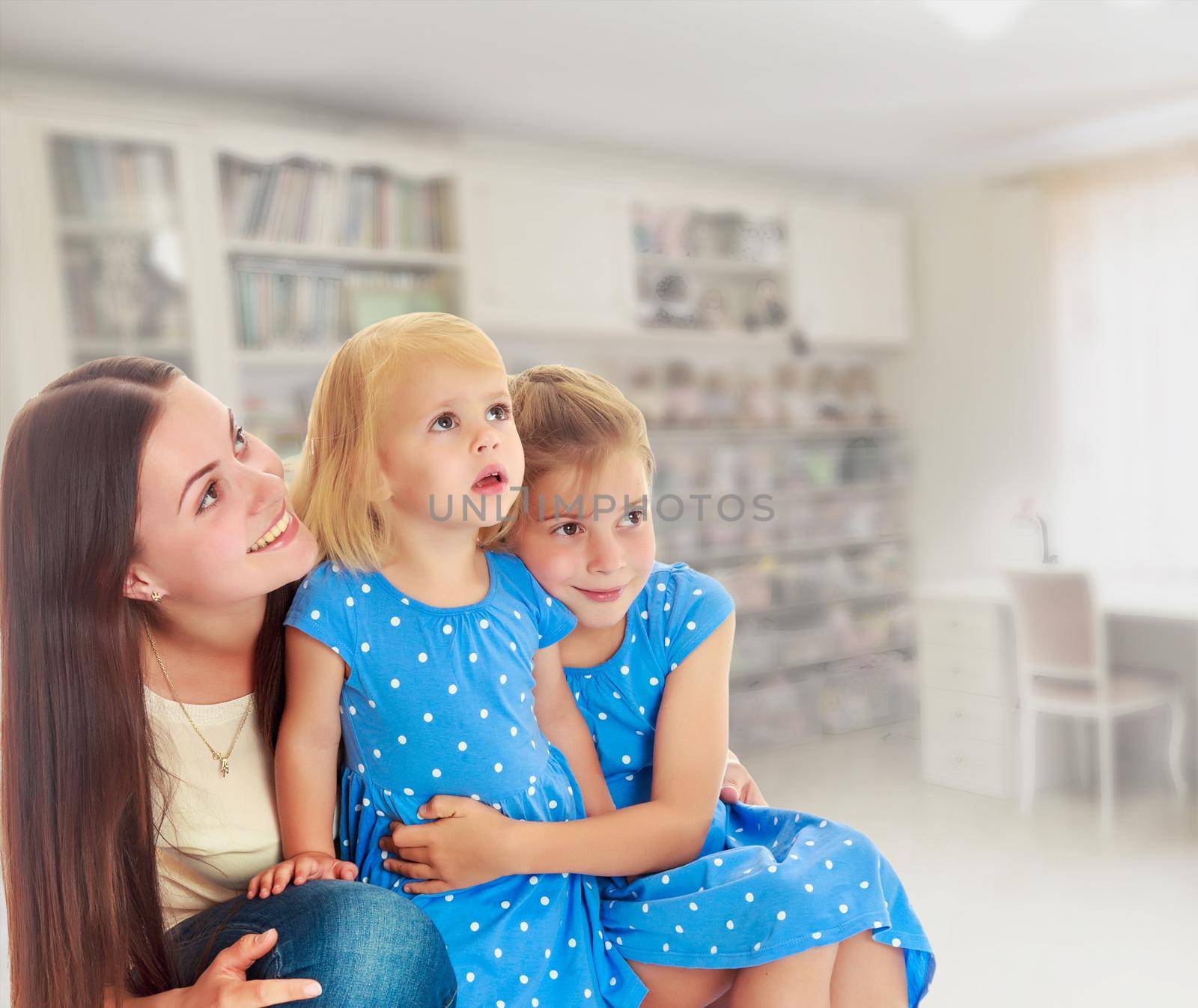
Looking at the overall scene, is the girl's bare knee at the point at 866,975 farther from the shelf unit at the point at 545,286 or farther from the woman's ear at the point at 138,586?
the shelf unit at the point at 545,286

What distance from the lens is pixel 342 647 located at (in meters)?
0.90

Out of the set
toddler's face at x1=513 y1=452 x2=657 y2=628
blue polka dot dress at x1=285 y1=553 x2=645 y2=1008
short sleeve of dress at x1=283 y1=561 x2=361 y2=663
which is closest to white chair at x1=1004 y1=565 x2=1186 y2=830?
toddler's face at x1=513 y1=452 x2=657 y2=628

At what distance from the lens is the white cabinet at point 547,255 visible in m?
3.41

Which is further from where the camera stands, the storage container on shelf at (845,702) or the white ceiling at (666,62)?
the storage container on shelf at (845,702)

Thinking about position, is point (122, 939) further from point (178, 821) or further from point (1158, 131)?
point (1158, 131)

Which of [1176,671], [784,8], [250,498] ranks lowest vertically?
[1176,671]

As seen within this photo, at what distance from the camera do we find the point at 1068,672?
3148mm

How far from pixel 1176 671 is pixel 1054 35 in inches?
89.1

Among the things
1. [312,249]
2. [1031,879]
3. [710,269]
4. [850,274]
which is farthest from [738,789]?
[850,274]

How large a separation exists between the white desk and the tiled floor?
0.35 ft

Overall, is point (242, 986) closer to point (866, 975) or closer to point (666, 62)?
point (866, 975)

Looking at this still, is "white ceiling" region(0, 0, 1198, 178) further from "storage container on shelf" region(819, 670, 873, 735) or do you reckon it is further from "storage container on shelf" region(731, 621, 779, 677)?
"storage container on shelf" region(819, 670, 873, 735)

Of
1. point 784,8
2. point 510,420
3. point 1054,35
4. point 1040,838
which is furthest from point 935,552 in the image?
point 510,420

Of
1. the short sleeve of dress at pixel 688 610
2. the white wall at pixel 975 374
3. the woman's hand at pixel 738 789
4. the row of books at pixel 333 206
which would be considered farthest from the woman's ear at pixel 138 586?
the white wall at pixel 975 374
